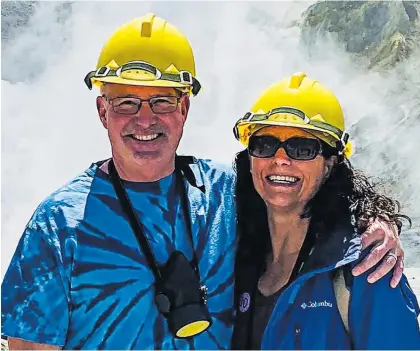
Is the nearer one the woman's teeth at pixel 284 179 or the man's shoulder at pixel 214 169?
the woman's teeth at pixel 284 179

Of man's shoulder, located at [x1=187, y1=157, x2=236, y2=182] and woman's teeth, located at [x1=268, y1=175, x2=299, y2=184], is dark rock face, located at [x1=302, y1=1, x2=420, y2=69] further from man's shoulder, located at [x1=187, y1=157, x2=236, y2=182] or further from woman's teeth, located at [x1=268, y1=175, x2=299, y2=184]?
woman's teeth, located at [x1=268, y1=175, x2=299, y2=184]

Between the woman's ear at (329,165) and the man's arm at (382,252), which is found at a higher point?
the woman's ear at (329,165)

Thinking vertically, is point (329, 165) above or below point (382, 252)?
above

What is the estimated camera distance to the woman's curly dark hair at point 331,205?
2518 millimetres

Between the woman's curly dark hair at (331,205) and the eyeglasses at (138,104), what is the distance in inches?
19.0

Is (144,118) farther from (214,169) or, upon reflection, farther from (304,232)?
(304,232)

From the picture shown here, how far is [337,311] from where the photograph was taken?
227cm

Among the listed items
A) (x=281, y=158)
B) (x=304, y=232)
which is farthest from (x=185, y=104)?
(x=304, y=232)

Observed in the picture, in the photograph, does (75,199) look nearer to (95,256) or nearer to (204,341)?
(95,256)

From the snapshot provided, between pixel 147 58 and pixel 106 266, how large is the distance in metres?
0.89

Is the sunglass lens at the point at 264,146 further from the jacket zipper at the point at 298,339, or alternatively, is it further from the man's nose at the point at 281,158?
the jacket zipper at the point at 298,339

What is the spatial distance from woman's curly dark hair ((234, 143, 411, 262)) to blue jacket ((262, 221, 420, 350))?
12cm

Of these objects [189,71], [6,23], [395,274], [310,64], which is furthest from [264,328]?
[310,64]

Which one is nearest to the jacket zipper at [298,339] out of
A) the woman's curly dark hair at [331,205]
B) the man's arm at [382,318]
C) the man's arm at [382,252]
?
the man's arm at [382,318]
